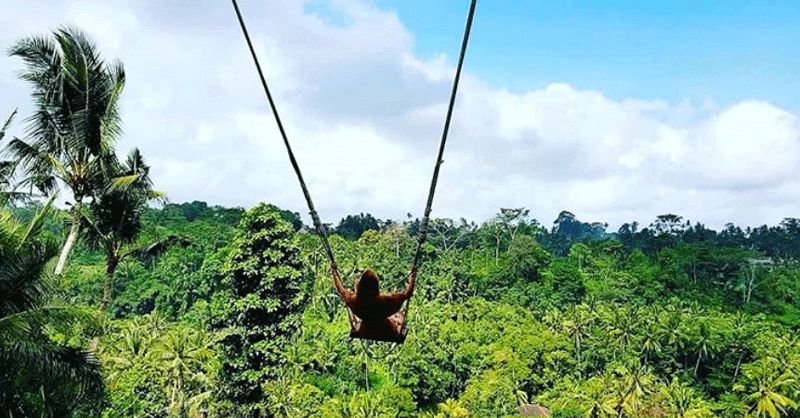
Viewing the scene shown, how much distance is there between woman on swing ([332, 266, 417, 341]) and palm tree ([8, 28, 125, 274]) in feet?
20.5

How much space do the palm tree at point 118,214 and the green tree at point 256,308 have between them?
4872mm

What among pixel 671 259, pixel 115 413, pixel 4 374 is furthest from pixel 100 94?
pixel 671 259

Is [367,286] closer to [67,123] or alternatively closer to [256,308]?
[67,123]

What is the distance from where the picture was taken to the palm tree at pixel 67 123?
935cm

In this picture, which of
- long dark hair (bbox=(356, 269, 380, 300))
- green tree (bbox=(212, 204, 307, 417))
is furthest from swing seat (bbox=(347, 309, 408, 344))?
green tree (bbox=(212, 204, 307, 417))

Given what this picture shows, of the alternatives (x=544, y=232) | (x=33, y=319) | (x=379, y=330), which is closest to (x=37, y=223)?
(x=33, y=319)

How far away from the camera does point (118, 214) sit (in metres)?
10.9

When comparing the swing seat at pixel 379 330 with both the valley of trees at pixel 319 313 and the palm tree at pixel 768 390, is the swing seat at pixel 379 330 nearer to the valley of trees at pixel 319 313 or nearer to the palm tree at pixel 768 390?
the valley of trees at pixel 319 313

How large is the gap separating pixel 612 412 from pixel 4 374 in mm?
25230

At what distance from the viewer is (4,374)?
750 centimetres

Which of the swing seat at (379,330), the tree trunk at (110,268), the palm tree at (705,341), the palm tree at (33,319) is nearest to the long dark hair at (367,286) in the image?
the swing seat at (379,330)

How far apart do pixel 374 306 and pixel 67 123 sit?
7.18 metres

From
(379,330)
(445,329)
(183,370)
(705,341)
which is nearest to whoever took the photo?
(379,330)

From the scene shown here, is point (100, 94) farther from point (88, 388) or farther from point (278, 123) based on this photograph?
point (278, 123)
